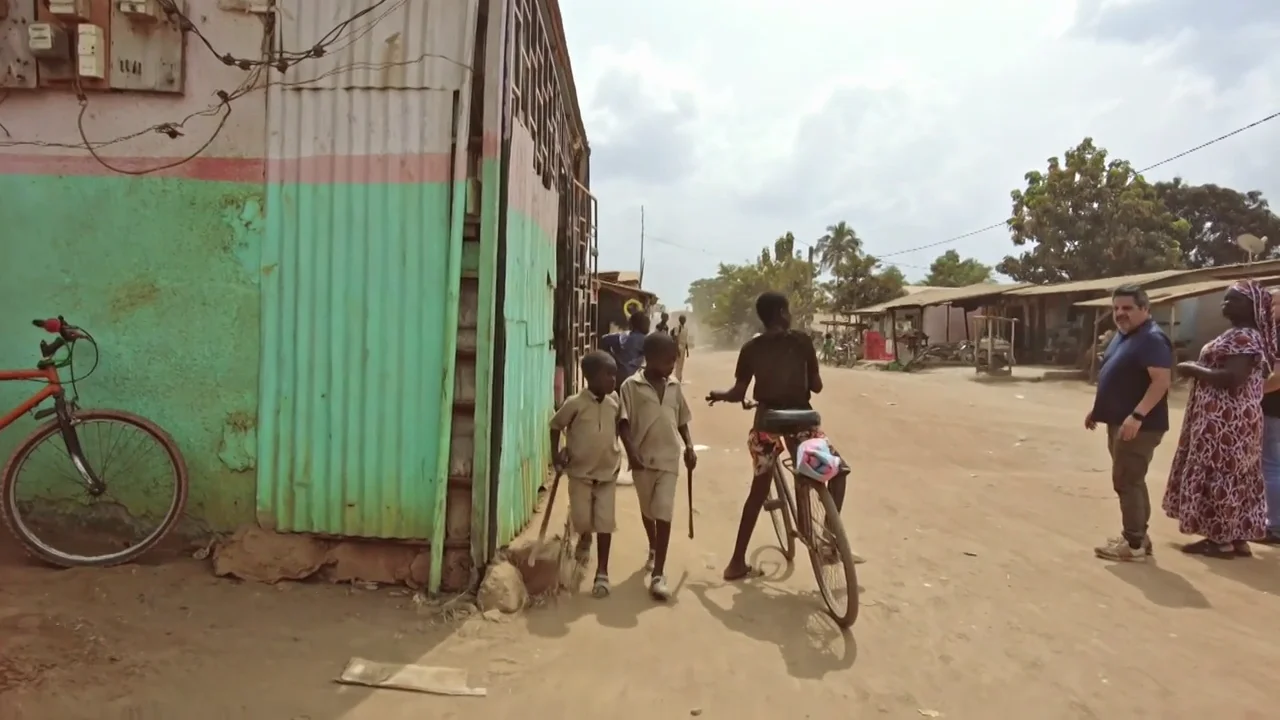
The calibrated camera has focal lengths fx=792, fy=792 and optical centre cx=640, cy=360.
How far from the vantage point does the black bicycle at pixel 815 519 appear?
4098 mm

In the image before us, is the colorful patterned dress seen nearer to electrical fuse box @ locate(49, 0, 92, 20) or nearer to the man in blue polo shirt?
the man in blue polo shirt

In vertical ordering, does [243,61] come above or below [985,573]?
above

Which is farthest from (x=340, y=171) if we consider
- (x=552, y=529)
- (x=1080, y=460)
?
(x=1080, y=460)

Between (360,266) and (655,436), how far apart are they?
1949mm

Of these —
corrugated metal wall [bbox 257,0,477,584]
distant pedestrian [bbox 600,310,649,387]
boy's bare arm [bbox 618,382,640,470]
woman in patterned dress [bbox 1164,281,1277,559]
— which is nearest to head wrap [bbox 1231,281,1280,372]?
woman in patterned dress [bbox 1164,281,1277,559]

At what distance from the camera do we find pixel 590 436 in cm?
465

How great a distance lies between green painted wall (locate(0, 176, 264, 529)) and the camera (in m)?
4.48

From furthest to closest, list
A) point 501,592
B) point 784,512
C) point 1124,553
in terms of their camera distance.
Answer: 1. point 1124,553
2. point 784,512
3. point 501,592

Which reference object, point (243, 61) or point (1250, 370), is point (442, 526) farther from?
point (1250, 370)

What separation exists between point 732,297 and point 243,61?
66064mm

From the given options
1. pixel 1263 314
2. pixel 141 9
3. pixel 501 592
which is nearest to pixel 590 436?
pixel 501 592

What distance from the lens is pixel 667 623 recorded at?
14.1 ft

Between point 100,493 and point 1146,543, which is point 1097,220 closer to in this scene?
point 1146,543

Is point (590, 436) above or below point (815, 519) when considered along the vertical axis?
above
